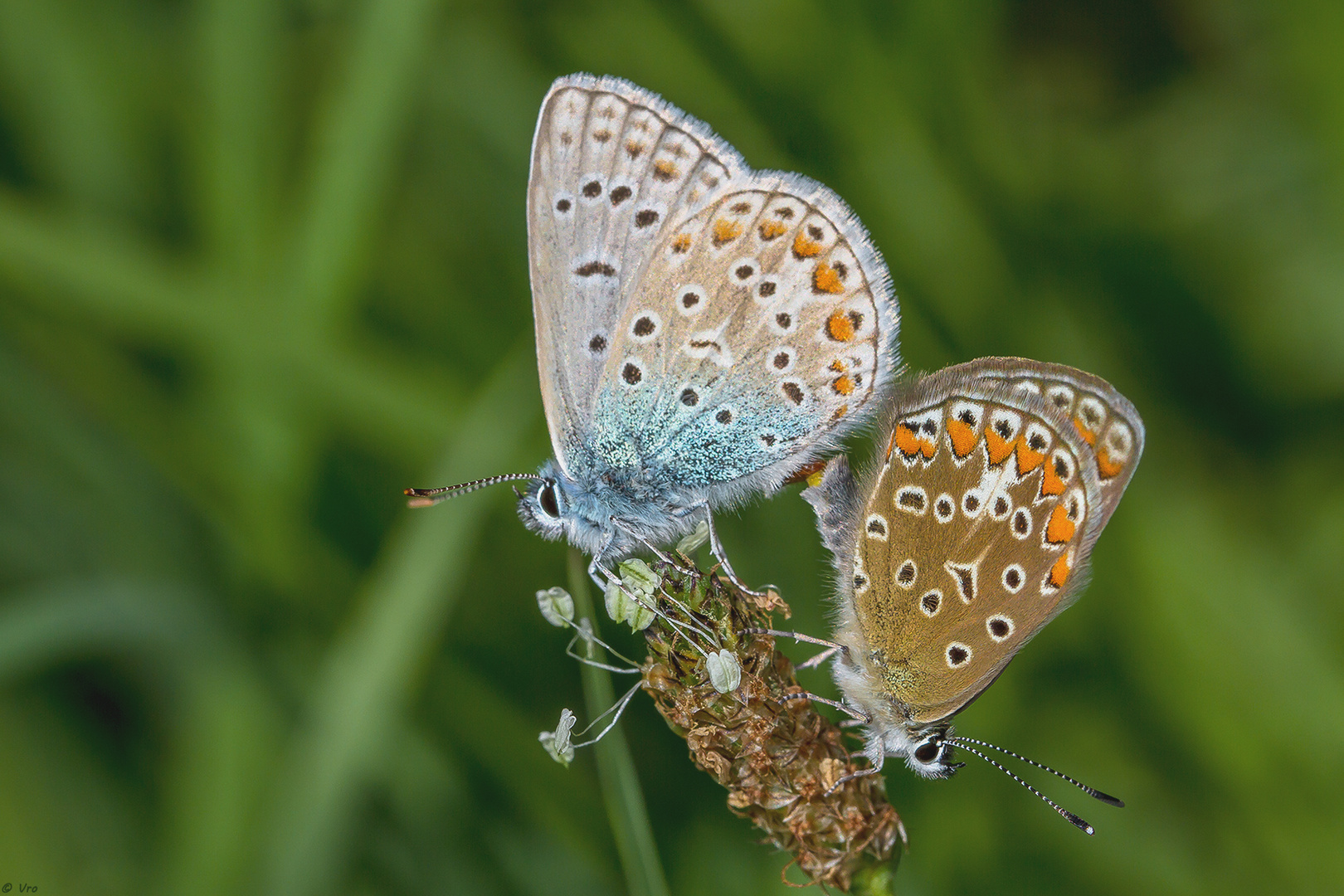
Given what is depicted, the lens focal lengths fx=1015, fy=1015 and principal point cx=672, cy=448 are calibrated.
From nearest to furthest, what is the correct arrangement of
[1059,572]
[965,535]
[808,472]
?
[1059,572] → [965,535] → [808,472]

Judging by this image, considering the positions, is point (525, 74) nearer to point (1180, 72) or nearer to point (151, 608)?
point (151, 608)

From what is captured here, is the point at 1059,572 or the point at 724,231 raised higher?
the point at 724,231

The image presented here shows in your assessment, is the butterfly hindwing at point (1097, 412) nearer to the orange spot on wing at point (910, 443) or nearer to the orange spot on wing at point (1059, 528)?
the orange spot on wing at point (1059, 528)

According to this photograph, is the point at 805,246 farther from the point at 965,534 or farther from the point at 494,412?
the point at 494,412

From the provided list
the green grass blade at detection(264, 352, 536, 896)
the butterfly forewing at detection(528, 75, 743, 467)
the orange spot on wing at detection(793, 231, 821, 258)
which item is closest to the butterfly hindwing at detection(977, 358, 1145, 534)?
the orange spot on wing at detection(793, 231, 821, 258)

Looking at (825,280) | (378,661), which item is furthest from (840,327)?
(378,661)

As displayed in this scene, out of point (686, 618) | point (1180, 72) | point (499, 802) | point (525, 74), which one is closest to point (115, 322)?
point (525, 74)

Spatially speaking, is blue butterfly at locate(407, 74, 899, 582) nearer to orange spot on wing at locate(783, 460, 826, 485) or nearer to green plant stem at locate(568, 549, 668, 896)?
orange spot on wing at locate(783, 460, 826, 485)
